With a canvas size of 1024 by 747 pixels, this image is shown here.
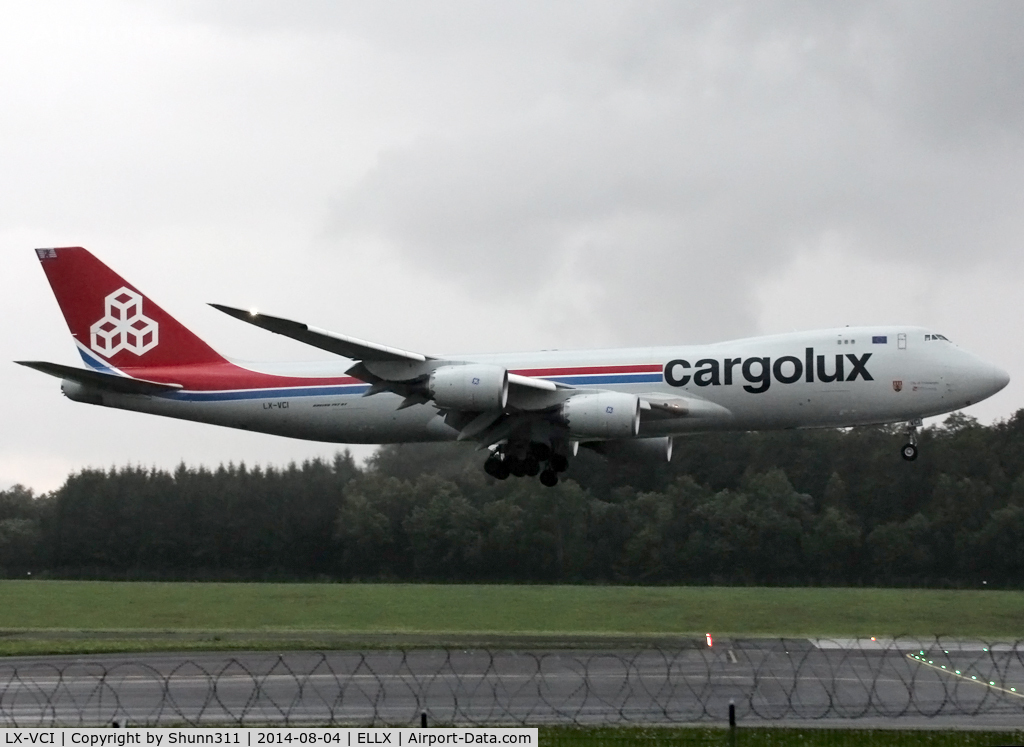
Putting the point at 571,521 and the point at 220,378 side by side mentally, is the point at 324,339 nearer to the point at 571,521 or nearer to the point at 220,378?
the point at 220,378

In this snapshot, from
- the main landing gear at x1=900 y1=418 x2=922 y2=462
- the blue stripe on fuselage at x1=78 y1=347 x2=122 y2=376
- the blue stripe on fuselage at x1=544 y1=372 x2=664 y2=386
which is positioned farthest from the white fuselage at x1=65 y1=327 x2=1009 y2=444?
the blue stripe on fuselage at x1=78 y1=347 x2=122 y2=376

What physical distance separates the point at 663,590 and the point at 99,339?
64.8 feet

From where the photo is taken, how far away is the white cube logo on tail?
132ft

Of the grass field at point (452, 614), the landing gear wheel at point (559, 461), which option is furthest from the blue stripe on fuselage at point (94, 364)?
the landing gear wheel at point (559, 461)

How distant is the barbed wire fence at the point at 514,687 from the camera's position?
2067 centimetres

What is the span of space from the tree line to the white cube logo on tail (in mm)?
12649

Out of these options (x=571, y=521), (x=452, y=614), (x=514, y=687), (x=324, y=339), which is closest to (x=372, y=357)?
(x=324, y=339)

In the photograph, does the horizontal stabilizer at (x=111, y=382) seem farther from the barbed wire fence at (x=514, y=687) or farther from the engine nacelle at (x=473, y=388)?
the barbed wire fence at (x=514, y=687)

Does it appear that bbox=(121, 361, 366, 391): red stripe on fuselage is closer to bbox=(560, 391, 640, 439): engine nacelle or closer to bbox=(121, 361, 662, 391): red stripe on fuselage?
bbox=(121, 361, 662, 391): red stripe on fuselage

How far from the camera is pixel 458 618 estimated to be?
38.0 meters

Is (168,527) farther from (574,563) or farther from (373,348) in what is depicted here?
(373,348)

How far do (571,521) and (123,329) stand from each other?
18.8 m

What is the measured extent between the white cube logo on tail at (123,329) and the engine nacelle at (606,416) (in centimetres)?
1380

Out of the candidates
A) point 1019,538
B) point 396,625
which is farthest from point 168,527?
point 1019,538
